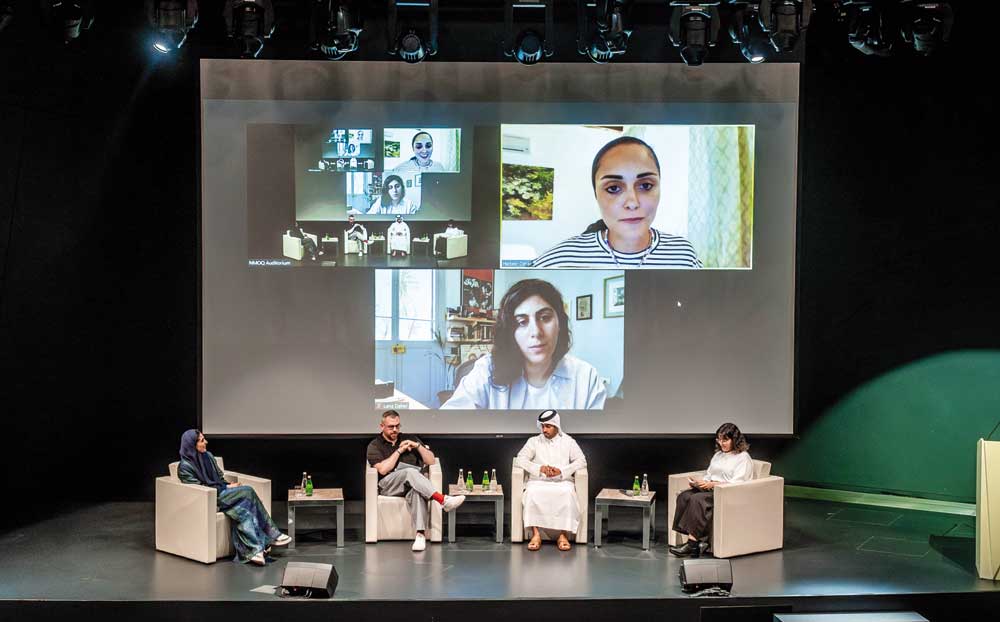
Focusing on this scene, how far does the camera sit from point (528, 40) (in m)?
7.25

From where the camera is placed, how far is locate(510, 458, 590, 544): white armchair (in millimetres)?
7301

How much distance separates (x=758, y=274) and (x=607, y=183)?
4.40 feet

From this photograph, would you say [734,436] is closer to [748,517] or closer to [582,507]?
[748,517]

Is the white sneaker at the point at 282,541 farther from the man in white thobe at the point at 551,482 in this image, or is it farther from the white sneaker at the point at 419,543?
the man in white thobe at the point at 551,482

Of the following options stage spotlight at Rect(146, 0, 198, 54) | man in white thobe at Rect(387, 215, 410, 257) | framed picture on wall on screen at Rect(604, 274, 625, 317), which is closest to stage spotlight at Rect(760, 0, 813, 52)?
framed picture on wall on screen at Rect(604, 274, 625, 317)

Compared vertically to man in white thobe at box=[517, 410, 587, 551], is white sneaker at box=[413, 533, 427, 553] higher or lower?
lower

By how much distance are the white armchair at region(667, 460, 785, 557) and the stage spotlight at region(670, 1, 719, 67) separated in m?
2.82

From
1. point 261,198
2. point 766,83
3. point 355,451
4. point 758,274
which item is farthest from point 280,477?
point 766,83

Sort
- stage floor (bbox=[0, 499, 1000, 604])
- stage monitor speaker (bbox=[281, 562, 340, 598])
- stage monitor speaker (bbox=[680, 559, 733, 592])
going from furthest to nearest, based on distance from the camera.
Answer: stage floor (bbox=[0, 499, 1000, 604]) < stage monitor speaker (bbox=[680, 559, 733, 592]) < stage monitor speaker (bbox=[281, 562, 340, 598])

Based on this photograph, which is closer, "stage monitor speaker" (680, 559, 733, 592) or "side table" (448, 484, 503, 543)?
"stage monitor speaker" (680, 559, 733, 592)

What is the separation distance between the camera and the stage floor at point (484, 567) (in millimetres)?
6152

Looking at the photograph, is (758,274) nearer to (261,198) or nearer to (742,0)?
→ (742,0)

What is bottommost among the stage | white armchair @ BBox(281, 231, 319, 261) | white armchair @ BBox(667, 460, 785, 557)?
Answer: the stage

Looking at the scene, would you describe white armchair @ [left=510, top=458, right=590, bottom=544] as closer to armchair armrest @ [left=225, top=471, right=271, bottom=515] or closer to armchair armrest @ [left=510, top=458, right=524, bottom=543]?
armchair armrest @ [left=510, top=458, right=524, bottom=543]
